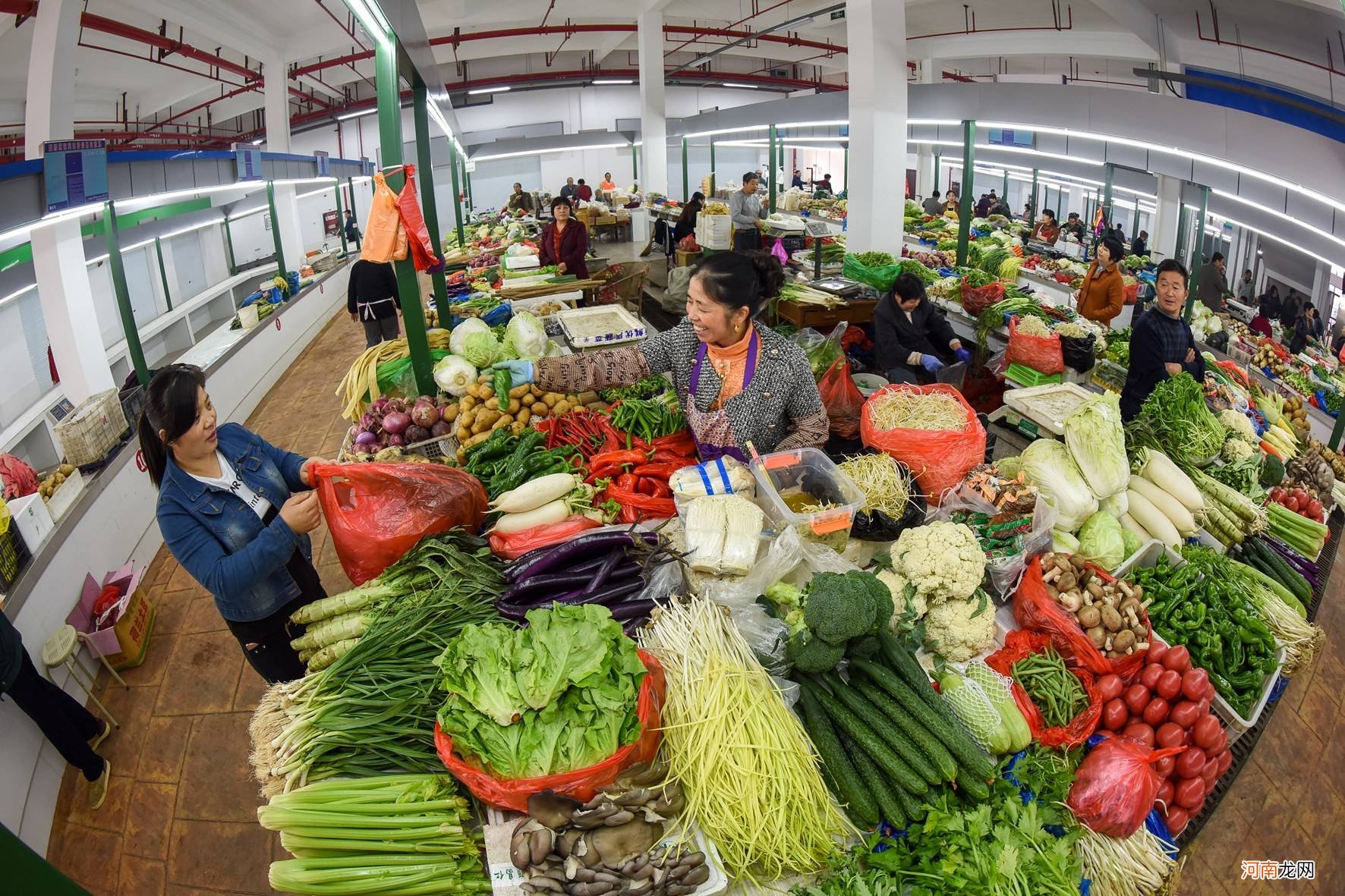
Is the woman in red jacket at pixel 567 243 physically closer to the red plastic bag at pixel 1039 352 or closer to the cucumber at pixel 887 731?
the red plastic bag at pixel 1039 352

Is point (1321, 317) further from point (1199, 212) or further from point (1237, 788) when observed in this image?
point (1237, 788)

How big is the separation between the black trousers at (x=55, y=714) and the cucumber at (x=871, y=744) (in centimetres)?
359

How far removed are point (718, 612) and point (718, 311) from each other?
56.3 inches

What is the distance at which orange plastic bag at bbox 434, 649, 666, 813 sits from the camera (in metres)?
1.88

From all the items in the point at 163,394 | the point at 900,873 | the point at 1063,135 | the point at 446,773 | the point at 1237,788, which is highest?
the point at 1063,135

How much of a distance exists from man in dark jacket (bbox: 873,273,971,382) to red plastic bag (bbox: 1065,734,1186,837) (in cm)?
360

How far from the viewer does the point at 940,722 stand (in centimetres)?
214

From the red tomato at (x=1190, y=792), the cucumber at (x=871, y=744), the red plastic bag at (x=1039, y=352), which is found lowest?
the red tomato at (x=1190, y=792)

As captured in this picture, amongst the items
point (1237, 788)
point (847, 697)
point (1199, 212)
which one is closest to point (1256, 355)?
point (1199, 212)

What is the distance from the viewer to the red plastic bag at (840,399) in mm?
4543

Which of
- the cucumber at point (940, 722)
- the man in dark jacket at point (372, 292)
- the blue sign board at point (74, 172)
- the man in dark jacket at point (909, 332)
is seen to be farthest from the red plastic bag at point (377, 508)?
the man in dark jacket at point (372, 292)

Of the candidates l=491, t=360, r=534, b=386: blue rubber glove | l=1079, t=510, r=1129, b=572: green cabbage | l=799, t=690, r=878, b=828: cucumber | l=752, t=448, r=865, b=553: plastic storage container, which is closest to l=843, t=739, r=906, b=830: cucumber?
l=799, t=690, r=878, b=828: cucumber

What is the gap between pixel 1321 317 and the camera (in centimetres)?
659

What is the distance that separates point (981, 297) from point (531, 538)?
6.28 metres
